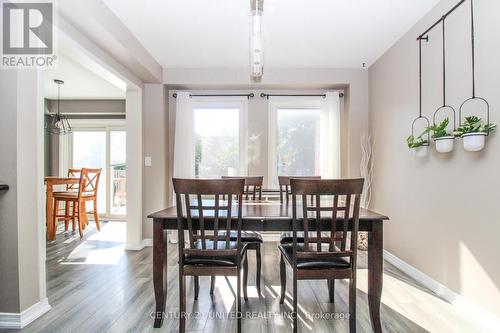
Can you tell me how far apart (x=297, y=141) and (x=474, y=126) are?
2.37 metres

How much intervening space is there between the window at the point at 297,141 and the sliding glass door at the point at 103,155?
3.39m

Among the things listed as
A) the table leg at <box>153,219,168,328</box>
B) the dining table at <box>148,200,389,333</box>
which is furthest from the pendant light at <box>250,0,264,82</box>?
the table leg at <box>153,219,168,328</box>

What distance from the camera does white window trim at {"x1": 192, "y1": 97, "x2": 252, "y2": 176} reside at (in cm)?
402

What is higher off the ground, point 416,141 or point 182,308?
point 416,141

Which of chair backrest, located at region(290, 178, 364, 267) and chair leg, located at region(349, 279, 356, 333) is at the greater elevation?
chair backrest, located at region(290, 178, 364, 267)

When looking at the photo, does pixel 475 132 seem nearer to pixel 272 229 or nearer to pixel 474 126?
pixel 474 126

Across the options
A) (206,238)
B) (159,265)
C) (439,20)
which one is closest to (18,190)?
(159,265)

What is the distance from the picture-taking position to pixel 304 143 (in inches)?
159

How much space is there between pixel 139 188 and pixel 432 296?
3.36 metres

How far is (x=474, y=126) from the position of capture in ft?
5.97

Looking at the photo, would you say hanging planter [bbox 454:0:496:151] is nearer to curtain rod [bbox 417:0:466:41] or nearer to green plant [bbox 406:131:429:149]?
curtain rod [bbox 417:0:466:41]

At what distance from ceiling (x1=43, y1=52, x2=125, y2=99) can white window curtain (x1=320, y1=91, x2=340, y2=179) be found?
3138 mm

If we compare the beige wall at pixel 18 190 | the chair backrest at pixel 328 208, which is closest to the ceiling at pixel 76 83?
the beige wall at pixel 18 190

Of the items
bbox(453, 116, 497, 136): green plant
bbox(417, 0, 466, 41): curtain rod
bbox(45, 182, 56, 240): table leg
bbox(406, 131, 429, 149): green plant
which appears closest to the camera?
bbox(453, 116, 497, 136): green plant
